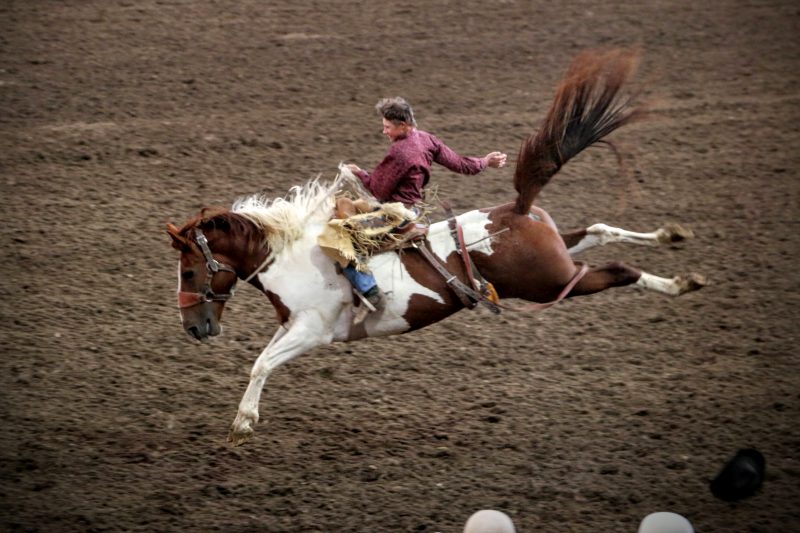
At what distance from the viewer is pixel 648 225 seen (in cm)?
838

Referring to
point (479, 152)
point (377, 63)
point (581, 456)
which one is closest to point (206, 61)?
point (377, 63)

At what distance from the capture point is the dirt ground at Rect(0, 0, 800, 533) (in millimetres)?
5770

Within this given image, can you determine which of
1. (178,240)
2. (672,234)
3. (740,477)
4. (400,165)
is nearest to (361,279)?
(400,165)

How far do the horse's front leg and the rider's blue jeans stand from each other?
31 centimetres

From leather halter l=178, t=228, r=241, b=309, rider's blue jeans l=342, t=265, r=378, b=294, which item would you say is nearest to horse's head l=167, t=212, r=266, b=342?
leather halter l=178, t=228, r=241, b=309

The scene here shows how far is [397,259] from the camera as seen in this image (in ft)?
18.6

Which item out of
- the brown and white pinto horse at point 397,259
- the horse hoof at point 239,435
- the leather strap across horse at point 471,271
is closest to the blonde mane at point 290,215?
the brown and white pinto horse at point 397,259

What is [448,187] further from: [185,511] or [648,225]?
[185,511]

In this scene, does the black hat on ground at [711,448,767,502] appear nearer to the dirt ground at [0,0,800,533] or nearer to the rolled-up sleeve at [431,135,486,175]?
the dirt ground at [0,0,800,533]

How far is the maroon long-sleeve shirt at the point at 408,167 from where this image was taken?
5.45 metres

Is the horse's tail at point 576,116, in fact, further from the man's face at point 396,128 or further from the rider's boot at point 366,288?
the rider's boot at point 366,288

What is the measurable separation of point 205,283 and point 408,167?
Answer: 134 centimetres

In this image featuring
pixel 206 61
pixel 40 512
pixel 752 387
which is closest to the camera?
pixel 40 512

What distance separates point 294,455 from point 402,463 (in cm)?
67
